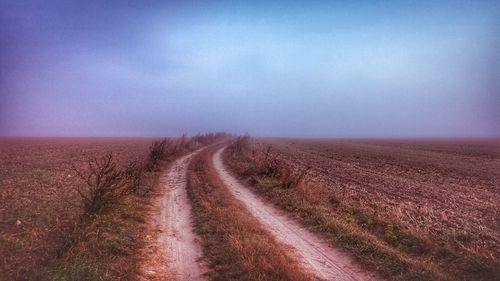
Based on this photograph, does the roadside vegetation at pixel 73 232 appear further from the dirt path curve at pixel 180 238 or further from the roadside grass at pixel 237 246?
the roadside grass at pixel 237 246

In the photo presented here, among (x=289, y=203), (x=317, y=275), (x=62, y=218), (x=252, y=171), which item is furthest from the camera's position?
(x=252, y=171)

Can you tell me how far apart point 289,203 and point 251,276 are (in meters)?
8.13

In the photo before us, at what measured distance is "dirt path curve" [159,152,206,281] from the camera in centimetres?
924

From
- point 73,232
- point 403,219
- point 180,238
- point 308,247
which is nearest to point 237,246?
point 308,247

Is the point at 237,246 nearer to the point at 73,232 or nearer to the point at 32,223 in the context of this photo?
the point at 73,232

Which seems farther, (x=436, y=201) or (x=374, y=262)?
(x=436, y=201)

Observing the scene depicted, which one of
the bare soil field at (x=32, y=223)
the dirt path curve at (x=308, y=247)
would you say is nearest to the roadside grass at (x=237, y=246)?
the dirt path curve at (x=308, y=247)

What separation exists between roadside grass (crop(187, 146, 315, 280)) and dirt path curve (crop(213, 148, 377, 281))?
0.42 m

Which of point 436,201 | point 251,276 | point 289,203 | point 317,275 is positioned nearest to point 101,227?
point 251,276

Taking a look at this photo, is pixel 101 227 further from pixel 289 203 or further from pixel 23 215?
pixel 289 203

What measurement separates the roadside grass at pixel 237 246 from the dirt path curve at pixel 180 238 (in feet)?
0.88

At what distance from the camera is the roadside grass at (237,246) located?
8.66 m

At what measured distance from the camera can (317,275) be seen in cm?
898

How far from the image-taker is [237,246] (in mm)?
10031
